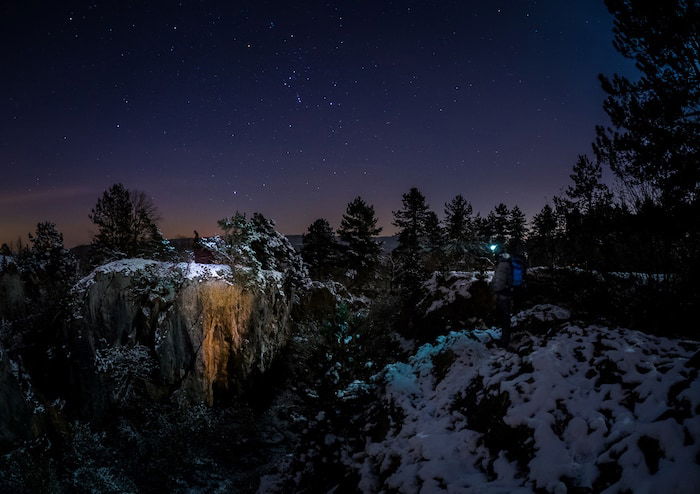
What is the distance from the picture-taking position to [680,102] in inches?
299

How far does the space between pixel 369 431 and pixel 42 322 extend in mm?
15280

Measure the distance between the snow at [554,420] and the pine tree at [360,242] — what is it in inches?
825

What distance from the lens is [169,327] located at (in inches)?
496

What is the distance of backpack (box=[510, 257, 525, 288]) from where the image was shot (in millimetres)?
7523

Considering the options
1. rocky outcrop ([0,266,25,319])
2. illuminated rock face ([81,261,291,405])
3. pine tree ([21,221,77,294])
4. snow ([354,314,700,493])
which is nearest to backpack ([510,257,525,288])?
snow ([354,314,700,493])

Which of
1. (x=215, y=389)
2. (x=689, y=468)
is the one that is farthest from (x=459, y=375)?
(x=215, y=389)

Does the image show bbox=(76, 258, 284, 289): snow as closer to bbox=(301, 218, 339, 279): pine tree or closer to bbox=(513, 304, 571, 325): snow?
bbox=(513, 304, 571, 325): snow

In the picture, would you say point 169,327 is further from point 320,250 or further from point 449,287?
point 320,250

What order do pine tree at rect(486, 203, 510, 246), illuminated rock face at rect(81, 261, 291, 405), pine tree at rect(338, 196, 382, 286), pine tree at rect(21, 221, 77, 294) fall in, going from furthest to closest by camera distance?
pine tree at rect(486, 203, 510, 246)
pine tree at rect(338, 196, 382, 286)
pine tree at rect(21, 221, 77, 294)
illuminated rock face at rect(81, 261, 291, 405)

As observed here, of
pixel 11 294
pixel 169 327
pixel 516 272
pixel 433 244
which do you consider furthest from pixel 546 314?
pixel 11 294

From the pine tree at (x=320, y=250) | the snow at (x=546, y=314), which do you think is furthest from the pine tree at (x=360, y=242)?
the snow at (x=546, y=314)

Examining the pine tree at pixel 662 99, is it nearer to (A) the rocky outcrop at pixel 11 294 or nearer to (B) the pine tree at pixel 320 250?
(B) the pine tree at pixel 320 250

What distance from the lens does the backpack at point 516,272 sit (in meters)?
7.52

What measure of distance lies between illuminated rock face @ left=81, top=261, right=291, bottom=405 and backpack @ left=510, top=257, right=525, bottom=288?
37.0 ft
